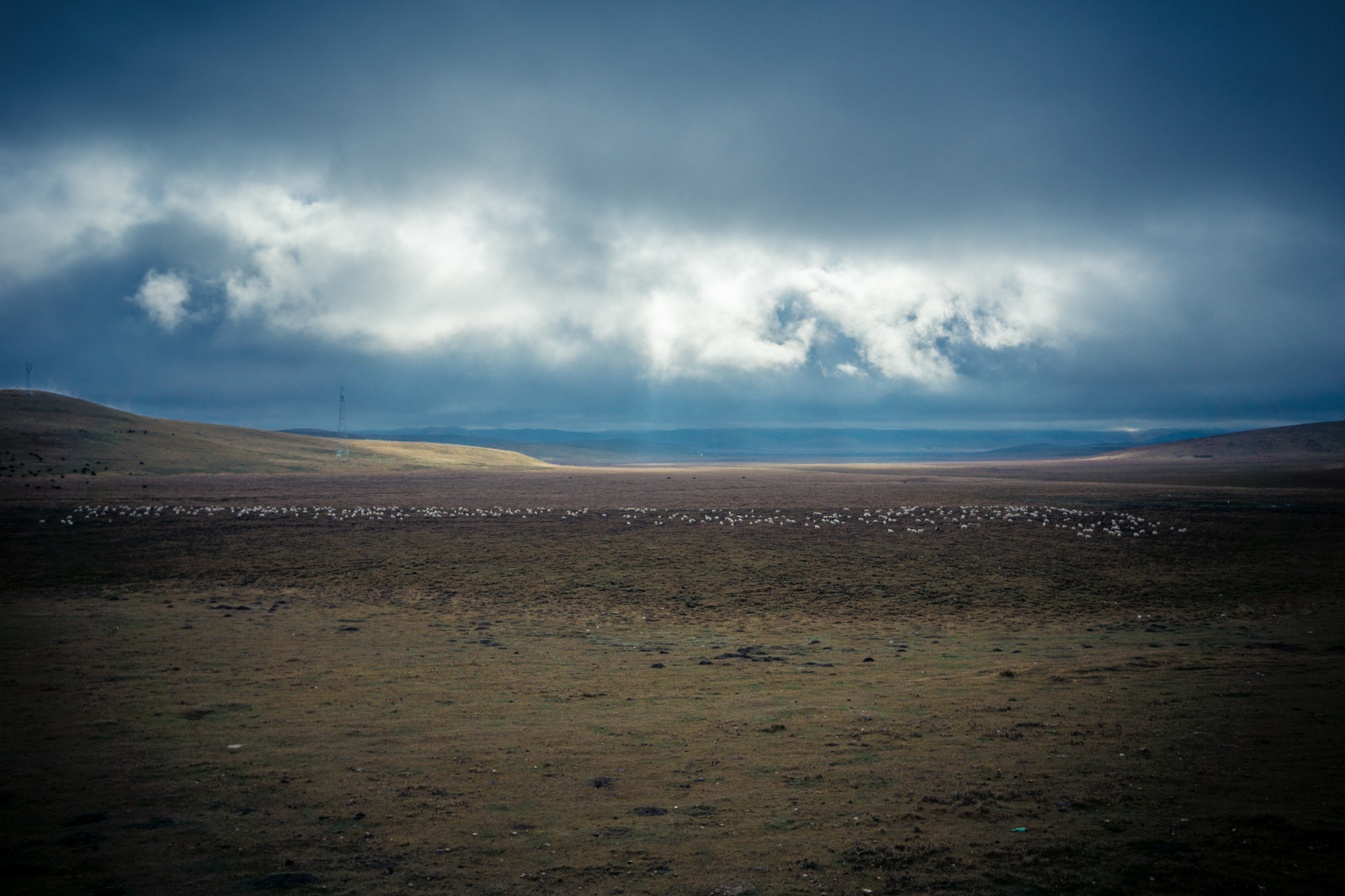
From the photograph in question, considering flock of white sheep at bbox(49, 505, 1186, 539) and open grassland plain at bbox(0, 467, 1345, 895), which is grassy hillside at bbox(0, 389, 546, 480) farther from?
open grassland plain at bbox(0, 467, 1345, 895)

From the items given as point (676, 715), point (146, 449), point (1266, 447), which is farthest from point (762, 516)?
point (1266, 447)

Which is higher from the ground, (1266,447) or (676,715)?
(1266,447)

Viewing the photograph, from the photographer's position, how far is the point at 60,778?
9109 mm

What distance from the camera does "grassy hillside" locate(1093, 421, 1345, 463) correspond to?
157750mm

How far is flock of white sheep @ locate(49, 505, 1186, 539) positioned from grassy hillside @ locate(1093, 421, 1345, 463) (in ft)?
471

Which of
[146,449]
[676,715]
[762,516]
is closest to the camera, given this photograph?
[676,715]

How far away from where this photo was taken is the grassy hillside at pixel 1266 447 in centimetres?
15775

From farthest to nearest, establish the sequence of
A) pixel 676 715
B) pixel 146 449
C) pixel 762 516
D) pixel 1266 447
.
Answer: pixel 1266 447, pixel 146 449, pixel 762 516, pixel 676 715

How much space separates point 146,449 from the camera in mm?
90375

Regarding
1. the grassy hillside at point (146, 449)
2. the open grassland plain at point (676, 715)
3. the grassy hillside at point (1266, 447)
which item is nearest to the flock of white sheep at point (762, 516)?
the open grassland plain at point (676, 715)

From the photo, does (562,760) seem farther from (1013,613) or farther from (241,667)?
(1013,613)

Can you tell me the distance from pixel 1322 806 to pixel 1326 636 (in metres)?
12.9

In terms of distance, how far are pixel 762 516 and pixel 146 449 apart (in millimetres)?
88790

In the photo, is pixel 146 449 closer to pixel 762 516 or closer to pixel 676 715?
pixel 762 516
